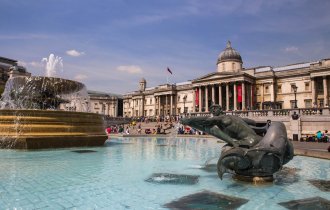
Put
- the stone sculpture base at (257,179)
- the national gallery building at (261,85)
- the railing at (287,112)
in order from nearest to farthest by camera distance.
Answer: the stone sculpture base at (257,179)
the railing at (287,112)
the national gallery building at (261,85)

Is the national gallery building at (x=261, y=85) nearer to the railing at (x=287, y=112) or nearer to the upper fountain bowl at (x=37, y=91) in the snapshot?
the railing at (x=287, y=112)

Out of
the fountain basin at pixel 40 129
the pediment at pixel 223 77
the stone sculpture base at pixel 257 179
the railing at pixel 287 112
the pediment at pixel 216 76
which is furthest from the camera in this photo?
the pediment at pixel 216 76

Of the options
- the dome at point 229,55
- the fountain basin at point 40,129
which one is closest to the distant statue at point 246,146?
the fountain basin at point 40,129

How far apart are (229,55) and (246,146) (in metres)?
63.5

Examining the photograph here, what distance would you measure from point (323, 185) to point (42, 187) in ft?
20.8

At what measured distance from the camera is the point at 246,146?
682 centimetres

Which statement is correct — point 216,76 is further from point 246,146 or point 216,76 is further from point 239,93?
point 246,146

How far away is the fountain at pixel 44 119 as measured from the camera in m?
12.6

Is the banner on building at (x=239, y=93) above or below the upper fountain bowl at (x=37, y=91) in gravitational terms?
above

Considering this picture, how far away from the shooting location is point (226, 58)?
6762 cm

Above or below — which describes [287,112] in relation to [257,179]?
above

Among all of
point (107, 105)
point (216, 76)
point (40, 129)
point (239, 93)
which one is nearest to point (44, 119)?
point (40, 129)

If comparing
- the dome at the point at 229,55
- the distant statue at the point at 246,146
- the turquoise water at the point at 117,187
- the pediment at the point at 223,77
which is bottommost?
the turquoise water at the point at 117,187

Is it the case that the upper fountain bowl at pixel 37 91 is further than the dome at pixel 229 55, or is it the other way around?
the dome at pixel 229 55
